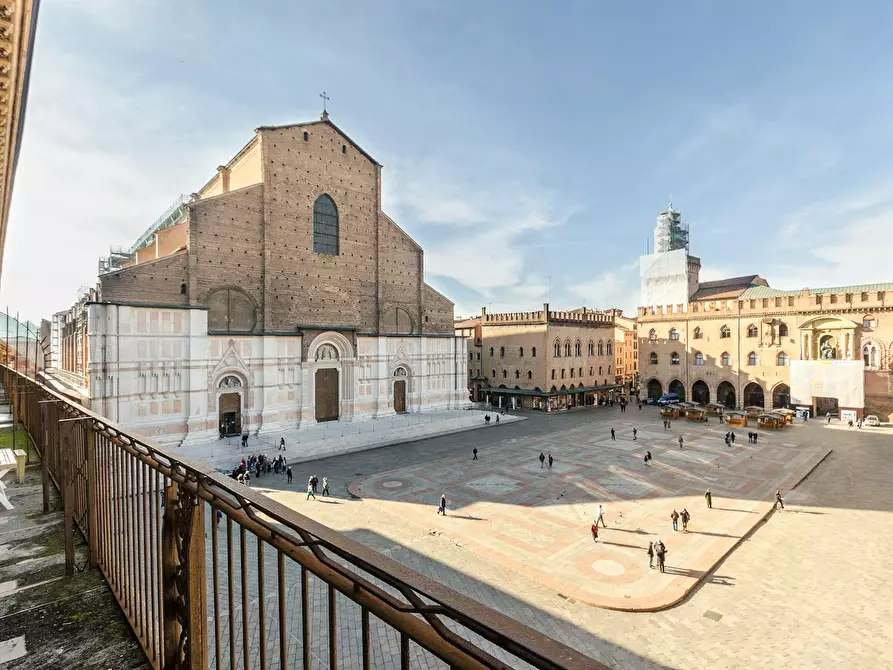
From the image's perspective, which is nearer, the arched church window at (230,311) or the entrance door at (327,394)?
the arched church window at (230,311)

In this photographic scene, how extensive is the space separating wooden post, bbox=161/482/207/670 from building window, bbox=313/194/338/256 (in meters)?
33.5

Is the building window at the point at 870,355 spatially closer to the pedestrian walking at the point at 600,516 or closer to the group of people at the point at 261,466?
the pedestrian walking at the point at 600,516

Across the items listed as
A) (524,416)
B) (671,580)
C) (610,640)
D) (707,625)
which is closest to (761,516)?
(671,580)

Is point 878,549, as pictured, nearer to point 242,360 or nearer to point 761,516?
point 761,516

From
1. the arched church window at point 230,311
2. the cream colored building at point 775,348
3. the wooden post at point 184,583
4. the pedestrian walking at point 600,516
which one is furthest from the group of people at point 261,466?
the cream colored building at point 775,348

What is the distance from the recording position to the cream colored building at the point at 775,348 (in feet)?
132

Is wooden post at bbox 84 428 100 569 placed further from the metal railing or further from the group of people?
the group of people

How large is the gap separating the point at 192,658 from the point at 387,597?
6.12 ft

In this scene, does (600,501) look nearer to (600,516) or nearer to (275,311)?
(600,516)

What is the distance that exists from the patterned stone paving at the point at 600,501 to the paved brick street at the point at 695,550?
13 centimetres

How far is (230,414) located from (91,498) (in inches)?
1107

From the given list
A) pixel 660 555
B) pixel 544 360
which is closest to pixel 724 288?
pixel 544 360

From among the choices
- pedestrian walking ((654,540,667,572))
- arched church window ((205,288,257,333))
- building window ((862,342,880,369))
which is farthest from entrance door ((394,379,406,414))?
building window ((862,342,880,369))

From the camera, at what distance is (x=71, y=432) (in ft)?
16.4
